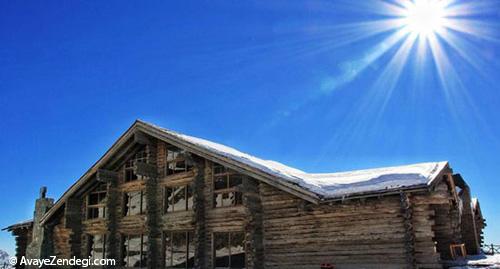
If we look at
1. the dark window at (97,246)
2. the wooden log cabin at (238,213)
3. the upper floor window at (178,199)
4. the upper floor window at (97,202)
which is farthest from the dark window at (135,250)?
the upper floor window at (97,202)

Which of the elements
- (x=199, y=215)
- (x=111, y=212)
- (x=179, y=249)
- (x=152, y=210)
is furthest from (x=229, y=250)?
(x=111, y=212)

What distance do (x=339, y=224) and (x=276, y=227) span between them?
8.83ft

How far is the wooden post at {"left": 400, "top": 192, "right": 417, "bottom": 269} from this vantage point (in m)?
14.2

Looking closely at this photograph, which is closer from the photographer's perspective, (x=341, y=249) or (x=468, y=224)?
(x=341, y=249)

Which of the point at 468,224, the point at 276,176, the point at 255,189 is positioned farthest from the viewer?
the point at 468,224

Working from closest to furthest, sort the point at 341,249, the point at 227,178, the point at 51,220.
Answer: the point at 341,249 → the point at 227,178 → the point at 51,220

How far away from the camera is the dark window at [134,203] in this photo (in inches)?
898

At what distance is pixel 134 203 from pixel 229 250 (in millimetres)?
6827

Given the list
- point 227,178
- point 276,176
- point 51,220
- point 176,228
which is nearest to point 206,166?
point 227,178

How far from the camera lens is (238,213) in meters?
18.8

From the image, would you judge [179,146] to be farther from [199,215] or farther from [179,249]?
[179,249]

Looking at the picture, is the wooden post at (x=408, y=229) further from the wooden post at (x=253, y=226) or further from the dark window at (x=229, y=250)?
the dark window at (x=229, y=250)

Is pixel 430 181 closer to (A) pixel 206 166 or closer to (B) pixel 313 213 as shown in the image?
(B) pixel 313 213

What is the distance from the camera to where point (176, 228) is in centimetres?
2069
